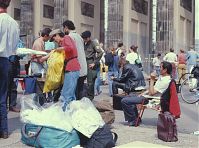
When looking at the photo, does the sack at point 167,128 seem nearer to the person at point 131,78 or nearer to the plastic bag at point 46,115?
the plastic bag at point 46,115

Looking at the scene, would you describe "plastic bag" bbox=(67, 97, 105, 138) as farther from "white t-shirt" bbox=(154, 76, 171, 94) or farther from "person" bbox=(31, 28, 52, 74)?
"person" bbox=(31, 28, 52, 74)

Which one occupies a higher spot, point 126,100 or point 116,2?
point 116,2

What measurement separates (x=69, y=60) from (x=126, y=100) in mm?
1314

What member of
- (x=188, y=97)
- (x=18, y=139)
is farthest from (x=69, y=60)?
(x=188, y=97)

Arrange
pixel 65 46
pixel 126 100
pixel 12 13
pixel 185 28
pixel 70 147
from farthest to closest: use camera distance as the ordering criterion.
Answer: pixel 12 13 → pixel 185 28 → pixel 126 100 → pixel 65 46 → pixel 70 147

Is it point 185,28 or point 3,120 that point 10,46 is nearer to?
point 3,120

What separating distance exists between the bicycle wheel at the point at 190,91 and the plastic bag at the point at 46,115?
703 centimetres

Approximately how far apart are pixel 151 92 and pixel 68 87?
1.56 meters

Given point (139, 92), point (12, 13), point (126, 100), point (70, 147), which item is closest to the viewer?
point (70, 147)

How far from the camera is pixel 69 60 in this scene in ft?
25.6

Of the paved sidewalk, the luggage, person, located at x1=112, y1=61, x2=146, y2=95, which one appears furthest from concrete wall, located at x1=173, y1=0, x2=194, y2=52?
the luggage

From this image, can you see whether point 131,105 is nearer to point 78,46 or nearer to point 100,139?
point 78,46

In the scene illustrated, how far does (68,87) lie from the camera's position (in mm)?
7723

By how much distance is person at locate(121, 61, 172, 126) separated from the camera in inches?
319
